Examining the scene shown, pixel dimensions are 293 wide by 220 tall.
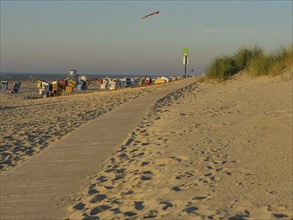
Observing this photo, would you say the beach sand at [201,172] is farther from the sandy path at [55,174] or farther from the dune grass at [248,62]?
the dune grass at [248,62]

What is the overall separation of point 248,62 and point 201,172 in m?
17.4

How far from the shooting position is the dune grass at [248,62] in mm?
18781

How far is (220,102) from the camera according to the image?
14016mm

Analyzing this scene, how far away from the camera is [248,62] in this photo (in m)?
22.7

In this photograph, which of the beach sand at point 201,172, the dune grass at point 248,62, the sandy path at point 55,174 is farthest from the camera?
the dune grass at point 248,62

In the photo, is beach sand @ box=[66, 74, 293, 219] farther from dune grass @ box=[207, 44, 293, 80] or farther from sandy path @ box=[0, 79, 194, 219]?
Result: dune grass @ box=[207, 44, 293, 80]

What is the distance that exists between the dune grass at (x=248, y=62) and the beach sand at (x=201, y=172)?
7963mm

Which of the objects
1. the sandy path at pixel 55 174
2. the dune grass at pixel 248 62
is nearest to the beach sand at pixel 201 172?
the sandy path at pixel 55 174

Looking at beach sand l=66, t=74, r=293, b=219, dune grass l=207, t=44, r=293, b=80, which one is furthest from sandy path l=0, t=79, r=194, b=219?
dune grass l=207, t=44, r=293, b=80

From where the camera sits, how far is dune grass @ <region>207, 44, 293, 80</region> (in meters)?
18.8

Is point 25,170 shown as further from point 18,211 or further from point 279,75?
point 279,75

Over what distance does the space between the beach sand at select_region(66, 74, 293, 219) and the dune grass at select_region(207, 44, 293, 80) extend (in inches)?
314

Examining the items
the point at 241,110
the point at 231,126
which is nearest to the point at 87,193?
the point at 231,126

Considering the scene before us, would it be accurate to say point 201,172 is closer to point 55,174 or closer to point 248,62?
point 55,174
